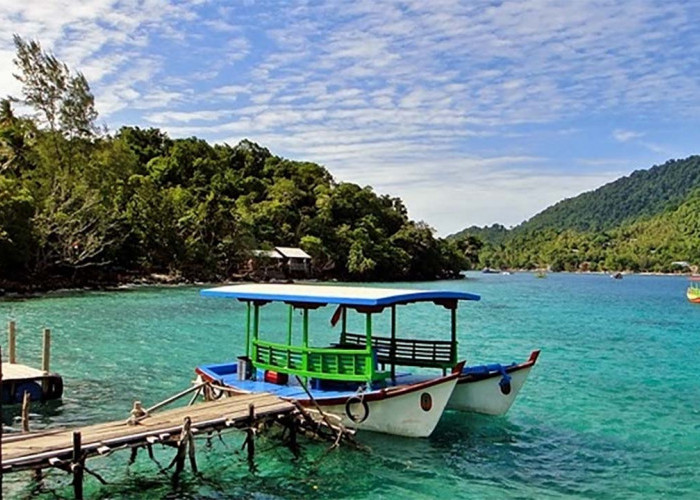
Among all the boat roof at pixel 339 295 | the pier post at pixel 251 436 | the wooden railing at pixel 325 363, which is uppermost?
the boat roof at pixel 339 295

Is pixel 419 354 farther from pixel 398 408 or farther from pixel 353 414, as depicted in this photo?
pixel 353 414

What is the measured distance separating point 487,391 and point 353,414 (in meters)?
3.56

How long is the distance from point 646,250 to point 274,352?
186m

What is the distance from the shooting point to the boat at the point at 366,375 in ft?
45.3

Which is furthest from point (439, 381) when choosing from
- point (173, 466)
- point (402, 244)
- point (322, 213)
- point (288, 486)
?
point (402, 244)

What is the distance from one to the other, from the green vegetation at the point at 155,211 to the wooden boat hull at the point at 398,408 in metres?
43.0

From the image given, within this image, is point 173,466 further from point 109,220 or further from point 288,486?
point 109,220

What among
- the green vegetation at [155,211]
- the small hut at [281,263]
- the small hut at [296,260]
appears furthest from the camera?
the small hut at [296,260]

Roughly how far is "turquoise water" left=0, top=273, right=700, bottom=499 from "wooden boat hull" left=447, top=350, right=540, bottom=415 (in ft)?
1.38

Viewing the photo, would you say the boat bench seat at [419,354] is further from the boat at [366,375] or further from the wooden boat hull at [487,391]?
the wooden boat hull at [487,391]

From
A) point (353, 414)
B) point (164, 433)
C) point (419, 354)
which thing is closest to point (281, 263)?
point (419, 354)

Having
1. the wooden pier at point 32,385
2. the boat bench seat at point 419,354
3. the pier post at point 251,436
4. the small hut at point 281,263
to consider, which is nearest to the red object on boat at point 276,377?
→ the boat bench seat at point 419,354

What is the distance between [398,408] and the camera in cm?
1381

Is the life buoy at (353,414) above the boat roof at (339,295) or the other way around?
the other way around
